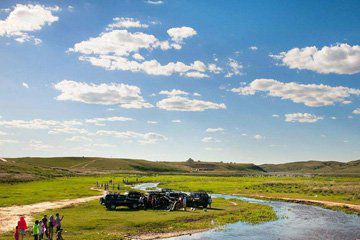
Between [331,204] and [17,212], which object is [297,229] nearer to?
[331,204]

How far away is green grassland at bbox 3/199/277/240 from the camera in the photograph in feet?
118

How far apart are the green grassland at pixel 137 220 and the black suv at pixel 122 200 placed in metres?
1.04

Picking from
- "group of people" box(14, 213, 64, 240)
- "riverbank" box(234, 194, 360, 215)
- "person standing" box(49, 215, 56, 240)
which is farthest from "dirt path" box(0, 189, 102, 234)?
"riverbank" box(234, 194, 360, 215)

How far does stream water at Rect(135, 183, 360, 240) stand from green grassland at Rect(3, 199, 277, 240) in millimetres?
2376

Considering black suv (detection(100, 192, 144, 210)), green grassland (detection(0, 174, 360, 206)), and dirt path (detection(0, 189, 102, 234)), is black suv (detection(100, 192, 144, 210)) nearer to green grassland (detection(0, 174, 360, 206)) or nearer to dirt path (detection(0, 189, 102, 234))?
dirt path (detection(0, 189, 102, 234))

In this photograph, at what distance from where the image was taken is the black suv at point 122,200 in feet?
167

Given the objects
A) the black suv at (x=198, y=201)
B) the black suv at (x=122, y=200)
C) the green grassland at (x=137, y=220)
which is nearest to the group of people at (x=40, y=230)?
the green grassland at (x=137, y=220)

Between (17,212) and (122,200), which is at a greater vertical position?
(122,200)

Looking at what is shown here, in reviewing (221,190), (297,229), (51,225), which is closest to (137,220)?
(51,225)

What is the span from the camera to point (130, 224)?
131 ft

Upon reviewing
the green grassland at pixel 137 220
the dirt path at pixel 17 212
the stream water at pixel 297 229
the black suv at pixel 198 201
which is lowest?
the stream water at pixel 297 229

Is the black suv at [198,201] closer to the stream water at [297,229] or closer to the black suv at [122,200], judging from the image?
the black suv at [122,200]

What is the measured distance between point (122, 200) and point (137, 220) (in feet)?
32.3

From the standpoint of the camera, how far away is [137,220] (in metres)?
42.2
